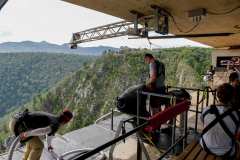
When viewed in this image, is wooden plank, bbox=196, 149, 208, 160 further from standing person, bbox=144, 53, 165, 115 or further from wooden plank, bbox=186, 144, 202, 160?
standing person, bbox=144, 53, 165, 115

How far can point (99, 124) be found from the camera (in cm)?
649

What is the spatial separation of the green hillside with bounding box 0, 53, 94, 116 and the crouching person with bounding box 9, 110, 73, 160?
73.1 metres

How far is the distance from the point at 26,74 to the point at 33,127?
81.0 m

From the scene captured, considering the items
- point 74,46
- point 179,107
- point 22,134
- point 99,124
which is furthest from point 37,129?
point 74,46

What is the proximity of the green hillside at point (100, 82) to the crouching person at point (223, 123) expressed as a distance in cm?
3911

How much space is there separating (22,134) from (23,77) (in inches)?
3186

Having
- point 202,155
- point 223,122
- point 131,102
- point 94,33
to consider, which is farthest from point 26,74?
point 223,122

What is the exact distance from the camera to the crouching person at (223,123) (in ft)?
8.84

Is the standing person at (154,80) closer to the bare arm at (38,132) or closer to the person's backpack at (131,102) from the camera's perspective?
the person's backpack at (131,102)

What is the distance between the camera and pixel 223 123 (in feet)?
8.83

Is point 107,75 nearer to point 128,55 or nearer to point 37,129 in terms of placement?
point 128,55

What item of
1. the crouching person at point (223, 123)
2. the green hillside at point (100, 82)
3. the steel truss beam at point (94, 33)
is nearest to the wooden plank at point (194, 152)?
the crouching person at point (223, 123)

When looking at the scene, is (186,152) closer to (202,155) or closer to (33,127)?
(202,155)

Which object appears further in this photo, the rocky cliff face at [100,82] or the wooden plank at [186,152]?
the rocky cliff face at [100,82]
